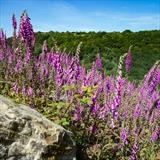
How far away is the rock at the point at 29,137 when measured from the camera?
392 centimetres

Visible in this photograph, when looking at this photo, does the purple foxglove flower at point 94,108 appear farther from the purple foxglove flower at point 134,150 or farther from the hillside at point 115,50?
the hillside at point 115,50

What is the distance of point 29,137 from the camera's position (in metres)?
4.03

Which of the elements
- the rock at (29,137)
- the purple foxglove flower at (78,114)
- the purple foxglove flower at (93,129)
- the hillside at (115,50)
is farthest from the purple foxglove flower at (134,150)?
the hillside at (115,50)

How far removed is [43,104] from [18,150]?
2118 mm

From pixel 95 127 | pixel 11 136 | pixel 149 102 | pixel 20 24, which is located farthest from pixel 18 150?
pixel 149 102

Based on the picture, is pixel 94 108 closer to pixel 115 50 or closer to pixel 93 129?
pixel 93 129

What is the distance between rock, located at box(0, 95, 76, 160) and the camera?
154 inches

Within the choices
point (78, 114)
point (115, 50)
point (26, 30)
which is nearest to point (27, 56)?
point (26, 30)

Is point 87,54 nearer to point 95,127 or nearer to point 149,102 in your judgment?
point 149,102

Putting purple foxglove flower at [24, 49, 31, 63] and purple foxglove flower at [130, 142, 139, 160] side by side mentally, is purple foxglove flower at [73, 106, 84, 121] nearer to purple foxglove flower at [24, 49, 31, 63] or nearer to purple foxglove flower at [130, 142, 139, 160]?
purple foxglove flower at [130, 142, 139, 160]

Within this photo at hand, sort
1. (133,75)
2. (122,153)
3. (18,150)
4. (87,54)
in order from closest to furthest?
(18,150) < (122,153) < (133,75) < (87,54)

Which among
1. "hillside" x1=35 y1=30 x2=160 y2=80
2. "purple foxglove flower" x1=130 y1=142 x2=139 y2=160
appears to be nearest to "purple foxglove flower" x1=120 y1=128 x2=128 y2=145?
"purple foxglove flower" x1=130 y1=142 x2=139 y2=160

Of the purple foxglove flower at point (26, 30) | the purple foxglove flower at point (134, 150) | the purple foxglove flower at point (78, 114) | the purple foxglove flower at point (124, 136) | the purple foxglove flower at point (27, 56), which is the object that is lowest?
the purple foxglove flower at point (134, 150)

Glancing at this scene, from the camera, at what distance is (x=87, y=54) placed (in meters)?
17.0
